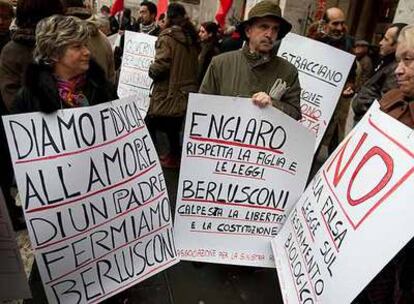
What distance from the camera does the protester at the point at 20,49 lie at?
257 centimetres

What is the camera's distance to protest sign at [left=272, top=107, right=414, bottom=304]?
4.54 feet

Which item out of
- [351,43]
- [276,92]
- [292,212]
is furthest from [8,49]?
[351,43]

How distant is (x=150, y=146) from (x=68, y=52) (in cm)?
65

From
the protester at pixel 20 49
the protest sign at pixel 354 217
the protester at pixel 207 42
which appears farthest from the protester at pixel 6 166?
the protester at pixel 207 42

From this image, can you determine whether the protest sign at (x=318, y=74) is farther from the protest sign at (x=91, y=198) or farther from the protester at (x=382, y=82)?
the protest sign at (x=91, y=198)

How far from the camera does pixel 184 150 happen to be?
7.51ft

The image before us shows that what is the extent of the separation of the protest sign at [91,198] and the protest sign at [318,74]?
1.92 meters

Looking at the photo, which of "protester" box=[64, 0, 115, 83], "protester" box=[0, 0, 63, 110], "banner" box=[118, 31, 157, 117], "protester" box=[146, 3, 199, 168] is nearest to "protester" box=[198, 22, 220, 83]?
"banner" box=[118, 31, 157, 117]

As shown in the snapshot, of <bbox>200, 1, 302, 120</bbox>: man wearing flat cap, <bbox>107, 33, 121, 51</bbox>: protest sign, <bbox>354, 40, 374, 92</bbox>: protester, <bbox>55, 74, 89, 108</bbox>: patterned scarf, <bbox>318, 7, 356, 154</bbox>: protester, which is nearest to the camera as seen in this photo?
<bbox>55, 74, 89, 108</bbox>: patterned scarf

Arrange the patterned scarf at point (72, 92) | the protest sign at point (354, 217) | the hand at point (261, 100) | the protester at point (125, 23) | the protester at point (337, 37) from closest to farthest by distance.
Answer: the protest sign at point (354, 217) < the patterned scarf at point (72, 92) < the hand at point (261, 100) < the protester at point (337, 37) < the protester at point (125, 23)

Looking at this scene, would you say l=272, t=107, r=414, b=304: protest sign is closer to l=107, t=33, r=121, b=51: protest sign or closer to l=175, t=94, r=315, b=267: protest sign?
l=175, t=94, r=315, b=267: protest sign

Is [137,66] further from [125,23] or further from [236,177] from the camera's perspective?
[125,23]

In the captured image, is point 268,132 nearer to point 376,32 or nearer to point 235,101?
point 235,101

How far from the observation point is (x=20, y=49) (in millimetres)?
2596
